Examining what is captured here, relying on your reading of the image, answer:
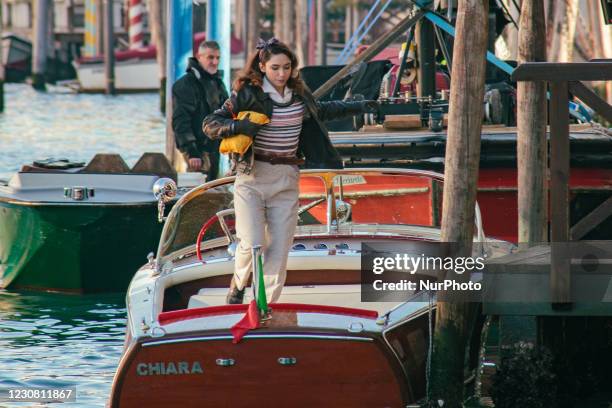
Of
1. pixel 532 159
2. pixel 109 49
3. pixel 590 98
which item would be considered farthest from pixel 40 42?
pixel 590 98

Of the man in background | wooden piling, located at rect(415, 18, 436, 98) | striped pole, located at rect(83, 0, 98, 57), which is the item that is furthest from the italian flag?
striped pole, located at rect(83, 0, 98, 57)

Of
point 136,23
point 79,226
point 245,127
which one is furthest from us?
point 136,23

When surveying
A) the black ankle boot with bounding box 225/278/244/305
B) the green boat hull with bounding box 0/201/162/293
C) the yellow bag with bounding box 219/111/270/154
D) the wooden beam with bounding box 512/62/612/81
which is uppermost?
the wooden beam with bounding box 512/62/612/81

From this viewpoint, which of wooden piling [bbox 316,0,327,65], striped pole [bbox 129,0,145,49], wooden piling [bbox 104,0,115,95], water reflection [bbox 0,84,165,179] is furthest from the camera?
striped pole [bbox 129,0,145,49]

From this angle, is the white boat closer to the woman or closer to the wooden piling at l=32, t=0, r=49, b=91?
the woman

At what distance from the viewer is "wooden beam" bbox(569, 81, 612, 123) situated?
26.5 feet

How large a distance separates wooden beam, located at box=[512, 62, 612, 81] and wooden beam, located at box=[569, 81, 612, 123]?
5.7 inches

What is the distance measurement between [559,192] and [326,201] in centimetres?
178

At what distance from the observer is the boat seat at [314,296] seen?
26.8 feet

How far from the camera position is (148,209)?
37.9 feet

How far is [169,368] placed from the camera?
686cm

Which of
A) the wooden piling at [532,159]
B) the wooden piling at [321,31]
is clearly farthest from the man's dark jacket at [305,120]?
the wooden piling at [321,31]

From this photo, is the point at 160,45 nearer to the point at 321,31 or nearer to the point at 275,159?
the point at 321,31

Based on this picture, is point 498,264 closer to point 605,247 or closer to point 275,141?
point 605,247
